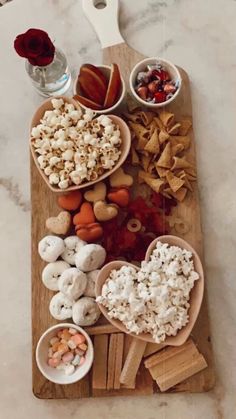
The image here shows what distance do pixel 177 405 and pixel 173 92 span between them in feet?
2.00

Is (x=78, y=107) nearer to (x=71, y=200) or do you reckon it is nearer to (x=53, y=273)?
(x=71, y=200)

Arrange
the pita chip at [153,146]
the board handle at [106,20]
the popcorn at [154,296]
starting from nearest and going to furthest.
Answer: the popcorn at [154,296] < the pita chip at [153,146] < the board handle at [106,20]

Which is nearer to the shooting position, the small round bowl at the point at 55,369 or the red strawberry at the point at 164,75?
the small round bowl at the point at 55,369

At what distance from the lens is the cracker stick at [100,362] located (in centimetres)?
118

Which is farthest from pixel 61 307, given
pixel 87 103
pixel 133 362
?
pixel 87 103

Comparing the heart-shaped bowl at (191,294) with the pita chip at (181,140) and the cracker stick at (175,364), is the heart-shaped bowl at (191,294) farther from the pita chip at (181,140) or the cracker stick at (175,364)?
the pita chip at (181,140)

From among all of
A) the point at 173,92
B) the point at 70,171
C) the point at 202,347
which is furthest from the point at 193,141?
the point at 202,347

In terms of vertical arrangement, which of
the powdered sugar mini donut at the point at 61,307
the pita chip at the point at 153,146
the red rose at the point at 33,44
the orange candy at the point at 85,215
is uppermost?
the red rose at the point at 33,44

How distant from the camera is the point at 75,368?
1189mm

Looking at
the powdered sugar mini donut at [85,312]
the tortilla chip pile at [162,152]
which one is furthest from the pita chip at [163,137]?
the powdered sugar mini donut at [85,312]

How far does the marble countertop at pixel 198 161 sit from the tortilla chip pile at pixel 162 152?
1.9 inches

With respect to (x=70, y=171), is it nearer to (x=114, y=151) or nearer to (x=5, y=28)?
(x=114, y=151)

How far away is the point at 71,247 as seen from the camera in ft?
4.03

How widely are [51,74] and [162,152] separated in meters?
0.29
